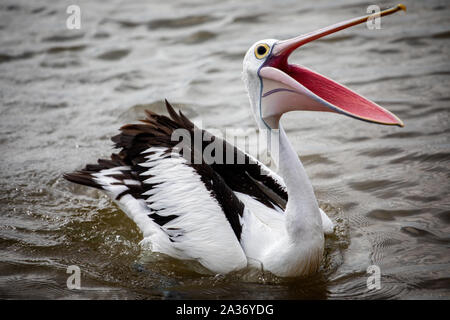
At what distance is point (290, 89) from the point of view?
311cm

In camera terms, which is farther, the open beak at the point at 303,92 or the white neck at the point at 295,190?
the white neck at the point at 295,190

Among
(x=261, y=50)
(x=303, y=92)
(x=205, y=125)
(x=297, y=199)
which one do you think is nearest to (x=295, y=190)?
(x=297, y=199)

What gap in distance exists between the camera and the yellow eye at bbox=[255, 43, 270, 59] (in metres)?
3.16

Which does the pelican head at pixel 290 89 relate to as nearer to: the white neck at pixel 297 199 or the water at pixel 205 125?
the white neck at pixel 297 199

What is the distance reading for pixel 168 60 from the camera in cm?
749

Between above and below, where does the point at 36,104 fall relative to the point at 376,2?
below

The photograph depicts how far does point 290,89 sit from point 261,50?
0.30 m

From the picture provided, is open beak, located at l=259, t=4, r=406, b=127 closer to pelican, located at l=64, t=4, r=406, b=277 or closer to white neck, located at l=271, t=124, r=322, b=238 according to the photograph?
pelican, located at l=64, t=4, r=406, b=277

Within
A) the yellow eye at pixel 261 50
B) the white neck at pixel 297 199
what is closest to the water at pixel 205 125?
the white neck at pixel 297 199

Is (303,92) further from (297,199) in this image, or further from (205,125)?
(205,125)

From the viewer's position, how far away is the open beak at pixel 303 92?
3.01 m
